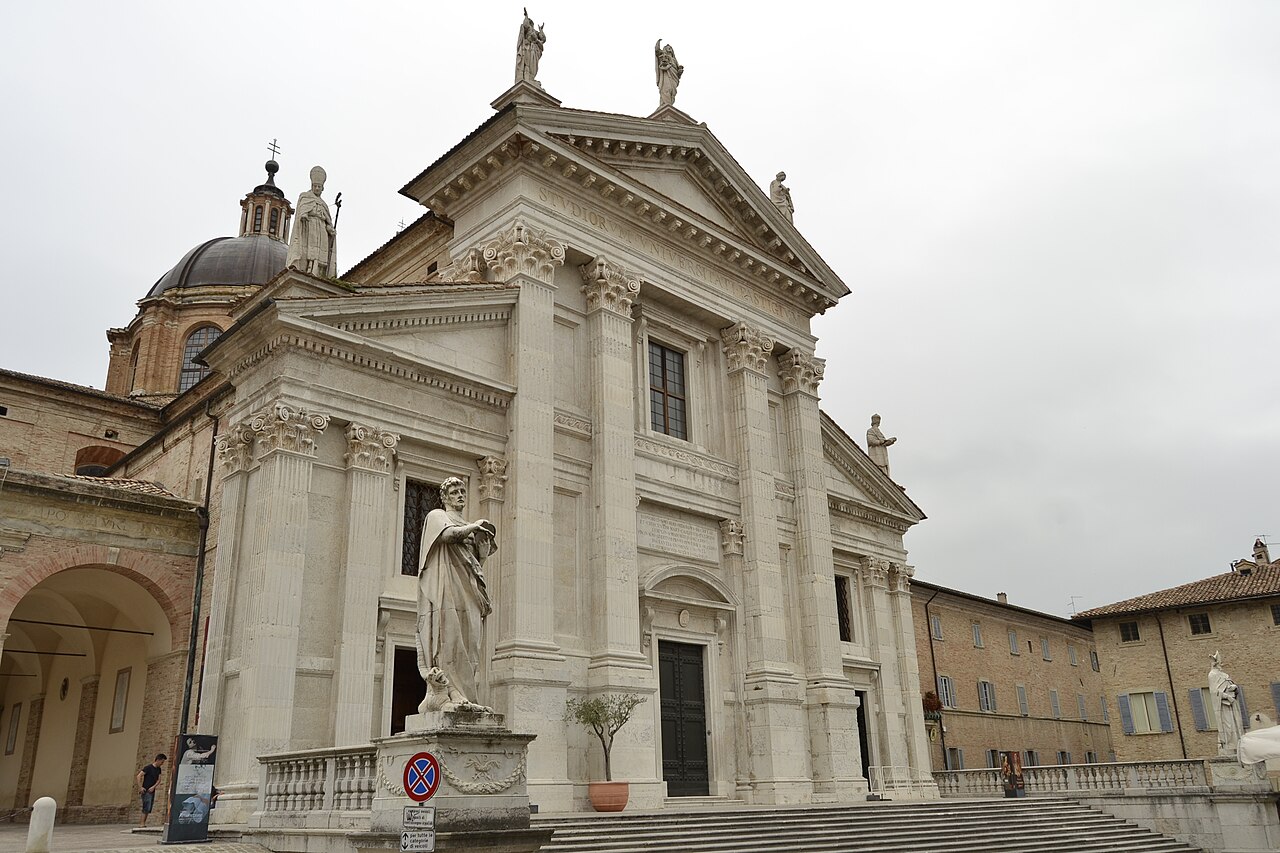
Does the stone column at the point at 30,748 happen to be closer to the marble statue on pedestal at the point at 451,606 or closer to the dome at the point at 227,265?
the dome at the point at 227,265

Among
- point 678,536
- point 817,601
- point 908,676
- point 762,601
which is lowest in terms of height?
point 908,676

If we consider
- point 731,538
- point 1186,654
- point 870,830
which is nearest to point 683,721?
point 731,538

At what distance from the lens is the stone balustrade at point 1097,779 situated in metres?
21.3

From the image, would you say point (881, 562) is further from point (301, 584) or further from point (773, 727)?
point (301, 584)

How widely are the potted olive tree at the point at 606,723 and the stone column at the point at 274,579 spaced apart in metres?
4.46

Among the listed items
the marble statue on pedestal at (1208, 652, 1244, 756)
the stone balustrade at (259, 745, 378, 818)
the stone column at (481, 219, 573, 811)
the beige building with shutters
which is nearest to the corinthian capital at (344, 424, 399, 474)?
the stone column at (481, 219, 573, 811)

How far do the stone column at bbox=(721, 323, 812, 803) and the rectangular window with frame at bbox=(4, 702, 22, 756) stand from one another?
16543mm

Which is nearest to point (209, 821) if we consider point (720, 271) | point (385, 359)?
point (385, 359)

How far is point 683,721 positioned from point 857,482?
9.38 meters

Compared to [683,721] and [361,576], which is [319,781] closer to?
[361,576]

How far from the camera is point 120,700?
18.8m

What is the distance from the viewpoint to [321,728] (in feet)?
45.2

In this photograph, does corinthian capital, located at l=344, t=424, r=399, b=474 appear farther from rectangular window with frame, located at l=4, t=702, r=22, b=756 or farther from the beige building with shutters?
the beige building with shutters

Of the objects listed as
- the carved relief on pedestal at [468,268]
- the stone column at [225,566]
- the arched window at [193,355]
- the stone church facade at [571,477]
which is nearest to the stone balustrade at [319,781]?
the stone church facade at [571,477]
